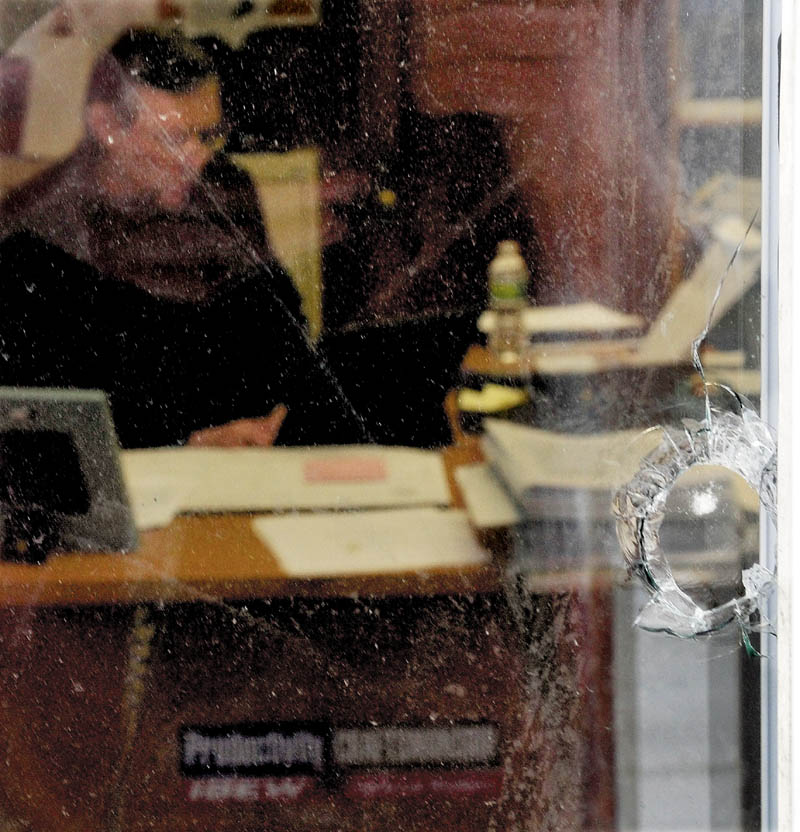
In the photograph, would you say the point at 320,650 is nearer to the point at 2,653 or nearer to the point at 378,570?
the point at 378,570

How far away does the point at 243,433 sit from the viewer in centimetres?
79

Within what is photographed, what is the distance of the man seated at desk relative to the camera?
773mm

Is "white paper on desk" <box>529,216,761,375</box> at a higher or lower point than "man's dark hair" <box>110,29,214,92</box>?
lower

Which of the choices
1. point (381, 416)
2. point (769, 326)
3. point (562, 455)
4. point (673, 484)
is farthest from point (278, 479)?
point (769, 326)

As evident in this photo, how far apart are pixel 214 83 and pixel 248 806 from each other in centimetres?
67

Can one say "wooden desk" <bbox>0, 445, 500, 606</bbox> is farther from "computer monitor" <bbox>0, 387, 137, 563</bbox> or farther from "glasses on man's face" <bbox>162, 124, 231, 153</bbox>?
"glasses on man's face" <bbox>162, 124, 231, 153</bbox>

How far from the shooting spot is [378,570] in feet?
2.65

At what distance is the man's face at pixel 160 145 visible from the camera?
768 mm

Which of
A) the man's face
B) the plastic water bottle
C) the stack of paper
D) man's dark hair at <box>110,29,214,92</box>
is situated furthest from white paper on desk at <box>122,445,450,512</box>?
man's dark hair at <box>110,29,214,92</box>

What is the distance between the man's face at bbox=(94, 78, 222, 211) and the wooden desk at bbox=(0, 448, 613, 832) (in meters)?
0.30

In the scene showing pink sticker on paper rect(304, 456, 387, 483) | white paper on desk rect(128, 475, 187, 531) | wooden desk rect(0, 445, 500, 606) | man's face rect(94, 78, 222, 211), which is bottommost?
wooden desk rect(0, 445, 500, 606)

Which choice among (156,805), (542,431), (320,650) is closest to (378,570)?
(320,650)

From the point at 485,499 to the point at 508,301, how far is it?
0.61 ft

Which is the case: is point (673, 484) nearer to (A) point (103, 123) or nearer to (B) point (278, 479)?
(B) point (278, 479)
